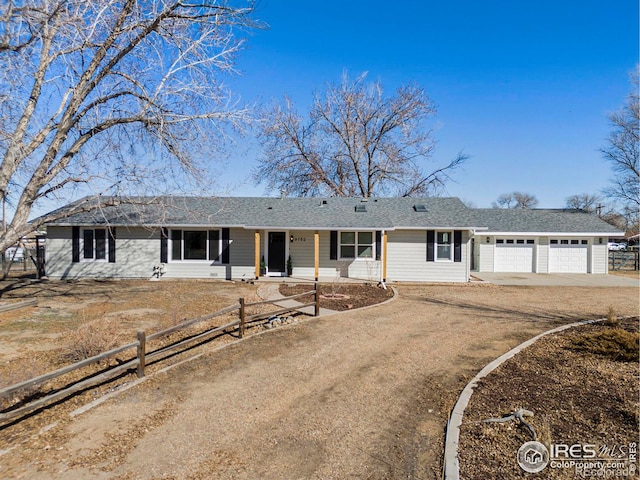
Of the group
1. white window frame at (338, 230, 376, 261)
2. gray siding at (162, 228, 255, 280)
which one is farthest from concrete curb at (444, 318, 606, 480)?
gray siding at (162, 228, 255, 280)

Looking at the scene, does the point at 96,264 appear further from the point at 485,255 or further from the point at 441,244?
the point at 485,255

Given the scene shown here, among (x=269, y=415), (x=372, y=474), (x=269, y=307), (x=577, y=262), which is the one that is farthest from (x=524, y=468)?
(x=577, y=262)

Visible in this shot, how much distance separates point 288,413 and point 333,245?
507 inches

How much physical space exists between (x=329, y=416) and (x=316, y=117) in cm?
2824

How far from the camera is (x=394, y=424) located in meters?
4.36

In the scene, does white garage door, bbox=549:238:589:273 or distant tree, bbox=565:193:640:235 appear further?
distant tree, bbox=565:193:640:235

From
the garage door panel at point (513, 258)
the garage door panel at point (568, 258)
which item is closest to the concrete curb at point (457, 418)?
the garage door panel at point (513, 258)

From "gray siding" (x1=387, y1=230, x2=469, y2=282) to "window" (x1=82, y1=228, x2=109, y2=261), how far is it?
13.1 meters

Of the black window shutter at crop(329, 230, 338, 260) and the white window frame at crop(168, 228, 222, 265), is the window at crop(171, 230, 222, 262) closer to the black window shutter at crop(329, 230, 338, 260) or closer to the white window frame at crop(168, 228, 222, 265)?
the white window frame at crop(168, 228, 222, 265)

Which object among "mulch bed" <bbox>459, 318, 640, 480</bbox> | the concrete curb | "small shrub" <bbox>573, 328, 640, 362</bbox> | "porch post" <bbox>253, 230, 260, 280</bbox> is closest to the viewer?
the concrete curb

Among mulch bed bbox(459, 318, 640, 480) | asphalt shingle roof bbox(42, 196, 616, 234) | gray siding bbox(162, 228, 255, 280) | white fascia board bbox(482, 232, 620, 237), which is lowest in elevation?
mulch bed bbox(459, 318, 640, 480)

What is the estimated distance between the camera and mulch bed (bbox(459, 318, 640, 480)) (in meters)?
3.52

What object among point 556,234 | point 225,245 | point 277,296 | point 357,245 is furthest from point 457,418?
point 556,234

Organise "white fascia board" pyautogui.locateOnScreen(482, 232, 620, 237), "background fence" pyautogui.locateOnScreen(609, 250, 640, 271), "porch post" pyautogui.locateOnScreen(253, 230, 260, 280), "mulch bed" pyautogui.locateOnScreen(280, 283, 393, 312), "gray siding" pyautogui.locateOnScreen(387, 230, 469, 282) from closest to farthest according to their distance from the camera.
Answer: "mulch bed" pyautogui.locateOnScreen(280, 283, 393, 312)
"porch post" pyautogui.locateOnScreen(253, 230, 260, 280)
"gray siding" pyautogui.locateOnScreen(387, 230, 469, 282)
"white fascia board" pyautogui.locateOnScreen(482, 232, 620, 237)
"background fence" pyautogui.locateOnScreen(609, 250, 640, 271)
